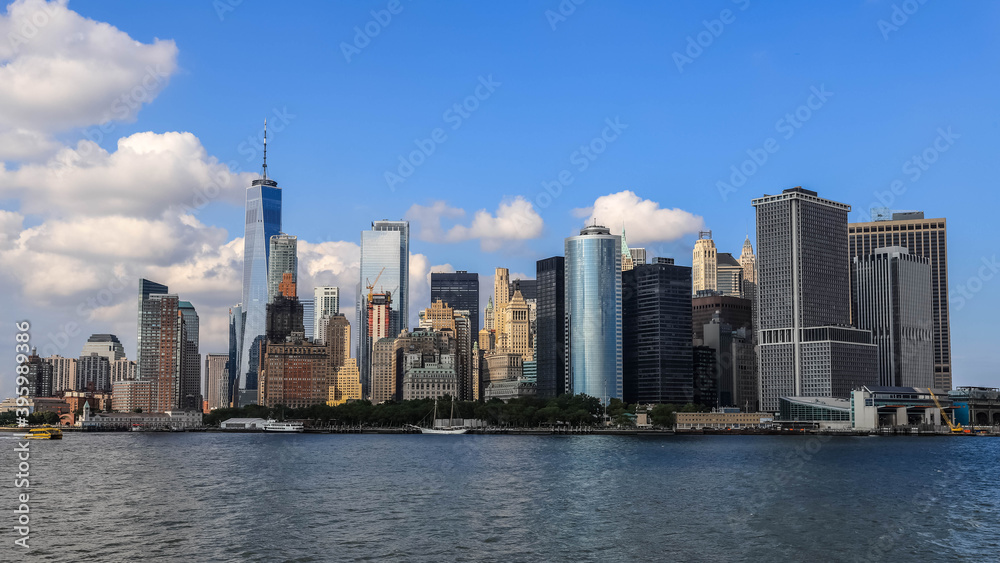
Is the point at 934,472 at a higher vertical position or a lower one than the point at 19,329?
lower

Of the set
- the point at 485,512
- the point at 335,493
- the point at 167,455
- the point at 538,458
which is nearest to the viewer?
the point at 485,512

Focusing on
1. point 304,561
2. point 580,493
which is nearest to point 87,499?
point 304,561

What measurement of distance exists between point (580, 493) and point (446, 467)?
34912 mm

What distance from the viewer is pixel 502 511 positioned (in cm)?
7900

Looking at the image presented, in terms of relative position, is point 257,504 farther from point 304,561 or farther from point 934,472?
point 934,472

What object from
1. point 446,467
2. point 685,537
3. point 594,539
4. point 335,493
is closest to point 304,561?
point 594,539

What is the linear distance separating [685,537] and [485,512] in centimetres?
1788

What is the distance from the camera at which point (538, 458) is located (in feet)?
481

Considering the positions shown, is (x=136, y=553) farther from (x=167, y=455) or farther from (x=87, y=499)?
(x=167, y=455)

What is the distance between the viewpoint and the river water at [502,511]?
61406mm

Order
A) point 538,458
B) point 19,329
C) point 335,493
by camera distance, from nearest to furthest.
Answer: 1. point 19,329
2. point 335,493
3. point 538,458

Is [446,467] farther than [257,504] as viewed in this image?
Yes

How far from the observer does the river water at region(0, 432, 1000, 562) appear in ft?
201

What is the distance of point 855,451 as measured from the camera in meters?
179
